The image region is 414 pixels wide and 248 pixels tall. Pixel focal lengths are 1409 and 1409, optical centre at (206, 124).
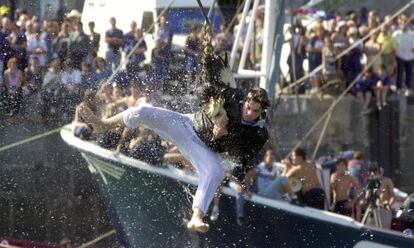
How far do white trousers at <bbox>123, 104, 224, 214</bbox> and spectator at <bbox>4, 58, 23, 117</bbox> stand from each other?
14.4ft

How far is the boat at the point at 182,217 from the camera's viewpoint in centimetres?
1440

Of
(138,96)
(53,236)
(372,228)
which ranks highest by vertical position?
(138,96)

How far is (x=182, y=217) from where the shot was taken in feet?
50.6

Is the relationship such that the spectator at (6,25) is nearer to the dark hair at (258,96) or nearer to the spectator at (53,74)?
the spectator at (53,74)

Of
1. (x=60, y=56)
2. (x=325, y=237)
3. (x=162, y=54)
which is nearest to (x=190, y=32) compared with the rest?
(x=162, y=54)

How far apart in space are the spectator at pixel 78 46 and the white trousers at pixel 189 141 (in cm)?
419

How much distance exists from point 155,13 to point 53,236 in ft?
9.96

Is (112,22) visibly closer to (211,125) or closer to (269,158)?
(269,158)

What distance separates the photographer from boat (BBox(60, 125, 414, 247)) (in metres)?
14.4

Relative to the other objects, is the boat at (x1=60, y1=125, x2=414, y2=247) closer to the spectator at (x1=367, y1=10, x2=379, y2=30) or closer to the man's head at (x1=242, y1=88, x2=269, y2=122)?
the man's head at (x1=242, y1=88, x2=269, y2=122)

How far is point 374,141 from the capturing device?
62.0 feet

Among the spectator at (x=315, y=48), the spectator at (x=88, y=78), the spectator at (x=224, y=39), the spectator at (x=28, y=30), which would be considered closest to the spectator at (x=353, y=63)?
the spectator at (x=315, y=48)

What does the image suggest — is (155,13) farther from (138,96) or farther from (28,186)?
(28,186)

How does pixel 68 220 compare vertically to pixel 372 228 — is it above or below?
below
